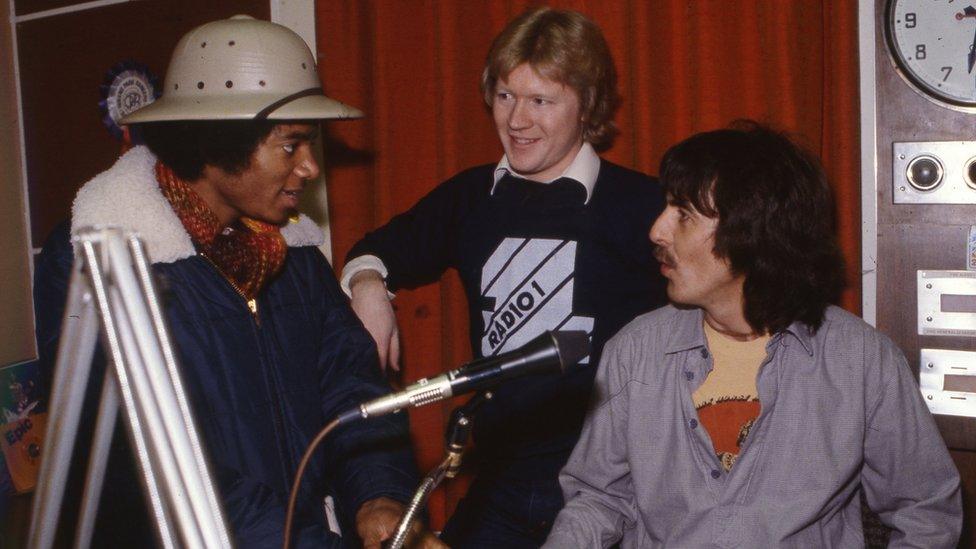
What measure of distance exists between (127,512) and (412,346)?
125 cm

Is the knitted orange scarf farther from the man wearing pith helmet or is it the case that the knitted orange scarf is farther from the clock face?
the clock face

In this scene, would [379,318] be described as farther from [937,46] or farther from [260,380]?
[937,46]

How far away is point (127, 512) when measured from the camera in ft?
4.24

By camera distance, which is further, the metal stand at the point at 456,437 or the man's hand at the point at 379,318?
the man's hand at the point at 379,318

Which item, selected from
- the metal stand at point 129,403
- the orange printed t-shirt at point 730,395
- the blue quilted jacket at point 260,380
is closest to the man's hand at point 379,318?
the blue quilted jacket at point 260,380

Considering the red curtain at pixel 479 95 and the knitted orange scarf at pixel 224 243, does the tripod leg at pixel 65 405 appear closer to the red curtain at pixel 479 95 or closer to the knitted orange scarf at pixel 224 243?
the knitted orange scarf at pixel 224 243

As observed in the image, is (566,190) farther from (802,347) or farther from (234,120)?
(234,120)

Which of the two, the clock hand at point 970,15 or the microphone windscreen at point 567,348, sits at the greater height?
the clock hand at point 970,15

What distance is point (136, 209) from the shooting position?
1.43m

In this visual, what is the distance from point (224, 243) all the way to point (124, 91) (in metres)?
1.65

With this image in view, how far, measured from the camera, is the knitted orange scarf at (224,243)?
1.55m

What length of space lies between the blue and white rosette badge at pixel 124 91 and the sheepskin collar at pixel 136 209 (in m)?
1.48

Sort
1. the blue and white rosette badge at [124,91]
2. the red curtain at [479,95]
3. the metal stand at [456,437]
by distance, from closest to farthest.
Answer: the metal stand at [456,437]
the red curtain at [479,95]
the blue and white rosette badge at [124,91]

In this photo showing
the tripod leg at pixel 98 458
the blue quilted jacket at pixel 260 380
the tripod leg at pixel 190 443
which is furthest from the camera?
the blue quilted jacket at pixel 260 380
